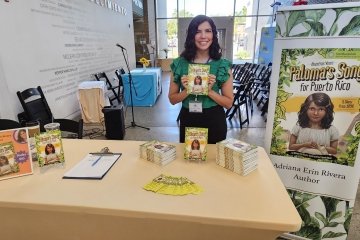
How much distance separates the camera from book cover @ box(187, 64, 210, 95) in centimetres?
131

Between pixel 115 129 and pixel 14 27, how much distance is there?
5.77 feet

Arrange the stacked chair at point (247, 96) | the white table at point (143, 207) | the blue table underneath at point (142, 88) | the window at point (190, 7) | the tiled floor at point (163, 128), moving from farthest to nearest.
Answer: the window at point (190, 7) < the blue table underneath at point (142, 88) < the stacked chair at point (247, 96) < the tiled floor at point (163, 128) < the white table at point (143, 207)

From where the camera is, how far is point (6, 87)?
275cm

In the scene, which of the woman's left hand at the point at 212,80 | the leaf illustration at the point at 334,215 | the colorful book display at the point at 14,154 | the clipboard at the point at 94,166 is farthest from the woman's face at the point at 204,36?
the leaf illustration at the point at 334,215

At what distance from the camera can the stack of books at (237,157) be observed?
104cm

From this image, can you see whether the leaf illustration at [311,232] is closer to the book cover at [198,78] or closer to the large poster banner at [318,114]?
the large poster banner at [318,114]

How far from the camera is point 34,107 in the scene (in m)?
2.96

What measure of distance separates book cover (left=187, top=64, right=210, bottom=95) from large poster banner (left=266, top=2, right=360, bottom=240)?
451 mm

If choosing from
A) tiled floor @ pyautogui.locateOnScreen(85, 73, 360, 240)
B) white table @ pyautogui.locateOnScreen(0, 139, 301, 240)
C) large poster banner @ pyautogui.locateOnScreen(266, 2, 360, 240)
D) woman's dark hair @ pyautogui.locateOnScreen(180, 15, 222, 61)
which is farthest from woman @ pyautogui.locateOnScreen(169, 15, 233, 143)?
tiled floor @ pyautogui.locateOnScreen(85, 73, 360, 240)

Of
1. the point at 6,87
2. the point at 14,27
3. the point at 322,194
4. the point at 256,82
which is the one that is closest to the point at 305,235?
the point at 322,194

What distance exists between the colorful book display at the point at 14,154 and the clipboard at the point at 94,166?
197 millimetres

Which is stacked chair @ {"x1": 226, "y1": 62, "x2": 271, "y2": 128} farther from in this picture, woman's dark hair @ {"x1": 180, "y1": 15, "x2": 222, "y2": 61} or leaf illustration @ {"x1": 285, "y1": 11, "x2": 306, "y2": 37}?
leaf illustration @ {"x1": 285, "y1": 11, "x2": 306, "y2": 37}

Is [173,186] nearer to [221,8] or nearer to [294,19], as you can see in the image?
[294,19]

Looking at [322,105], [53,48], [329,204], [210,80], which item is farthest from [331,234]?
[53,48]
